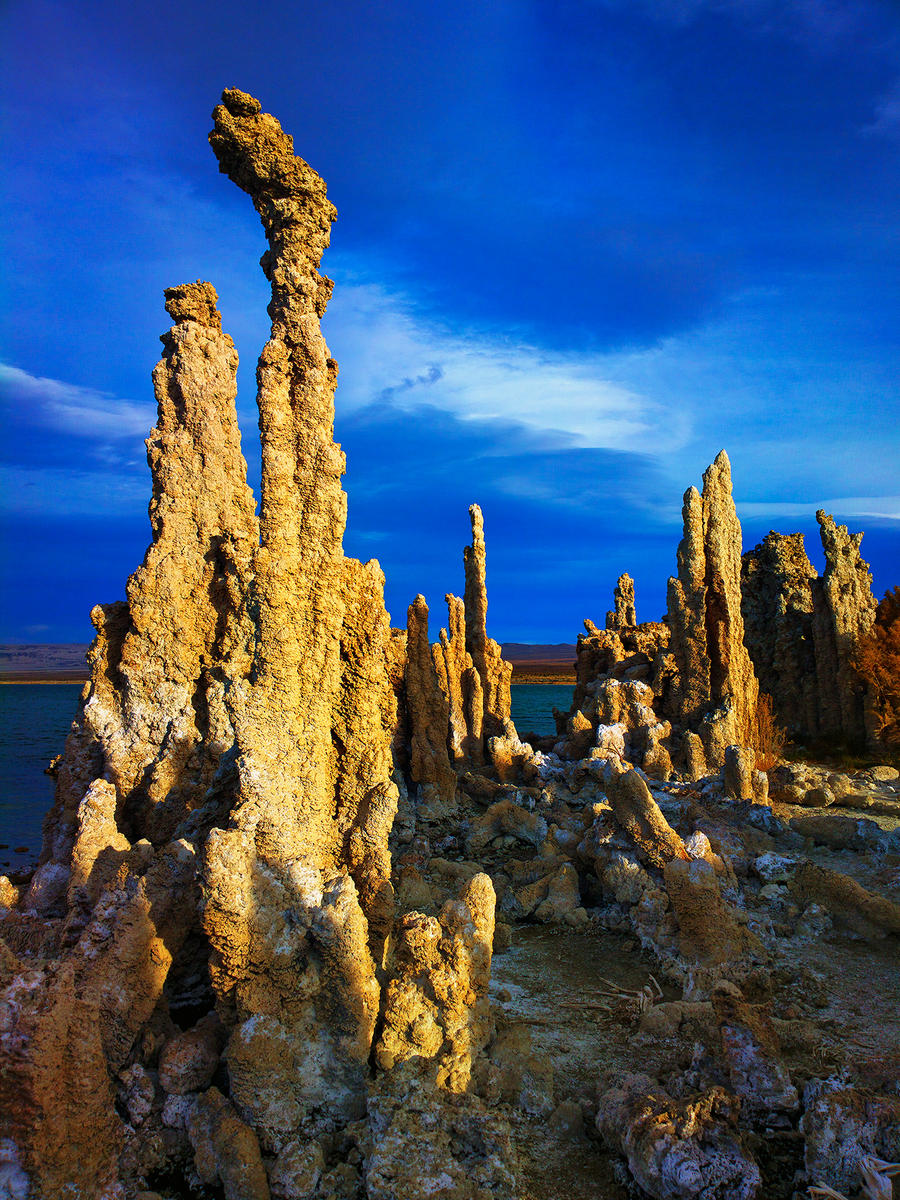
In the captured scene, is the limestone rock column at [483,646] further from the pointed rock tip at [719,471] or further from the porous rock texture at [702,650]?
the pointed rock tip at [719,471]

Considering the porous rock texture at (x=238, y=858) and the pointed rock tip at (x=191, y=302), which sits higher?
the pointed rock tip at (x=191, y=302)

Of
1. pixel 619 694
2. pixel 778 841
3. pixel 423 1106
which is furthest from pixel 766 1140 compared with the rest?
pixel 619 694

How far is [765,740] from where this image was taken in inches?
704

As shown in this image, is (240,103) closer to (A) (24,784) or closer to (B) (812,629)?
(B) (812,629)

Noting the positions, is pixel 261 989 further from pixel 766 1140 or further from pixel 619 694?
pixel 619 694

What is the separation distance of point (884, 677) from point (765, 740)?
4536 mm

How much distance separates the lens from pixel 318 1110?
14.2 feet

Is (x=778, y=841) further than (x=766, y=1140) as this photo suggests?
Yes

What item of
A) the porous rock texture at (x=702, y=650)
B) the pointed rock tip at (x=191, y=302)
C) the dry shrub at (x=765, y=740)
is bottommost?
the dry shrub at (x=765, y=740)

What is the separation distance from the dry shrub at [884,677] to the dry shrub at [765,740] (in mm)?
2811

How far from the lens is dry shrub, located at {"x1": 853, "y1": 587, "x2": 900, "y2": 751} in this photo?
64.6 feet

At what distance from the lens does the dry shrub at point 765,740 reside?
54.5 feet

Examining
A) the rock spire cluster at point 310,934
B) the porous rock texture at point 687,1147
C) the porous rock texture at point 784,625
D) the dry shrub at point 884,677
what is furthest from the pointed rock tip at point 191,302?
the porous rock texture at point 784,625

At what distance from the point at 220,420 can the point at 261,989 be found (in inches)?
239
